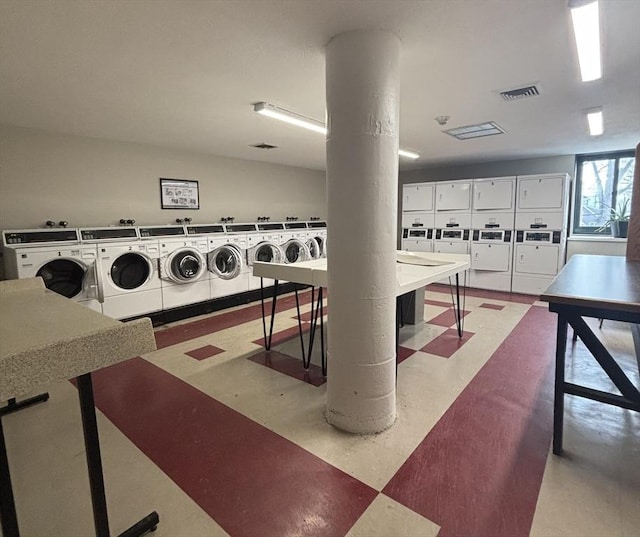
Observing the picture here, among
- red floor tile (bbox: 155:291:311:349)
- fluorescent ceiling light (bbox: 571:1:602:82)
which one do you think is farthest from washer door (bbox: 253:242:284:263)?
fluorescent ceiling light (bbox: 571:1:602:82)

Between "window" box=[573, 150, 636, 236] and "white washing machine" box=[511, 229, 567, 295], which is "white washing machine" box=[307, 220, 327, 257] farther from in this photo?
"window" box=[573, 150, 636, 236]

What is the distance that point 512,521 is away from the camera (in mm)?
1466

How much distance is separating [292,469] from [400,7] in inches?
95.4

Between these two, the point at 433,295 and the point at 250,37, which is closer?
the point at 250,37

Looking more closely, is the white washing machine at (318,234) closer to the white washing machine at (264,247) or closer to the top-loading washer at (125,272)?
the white washing machine at (264,247)

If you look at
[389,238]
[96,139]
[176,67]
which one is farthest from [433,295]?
[96,139]

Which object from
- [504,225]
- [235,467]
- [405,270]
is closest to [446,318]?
[405,270]

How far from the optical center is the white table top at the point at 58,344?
84 centimetres

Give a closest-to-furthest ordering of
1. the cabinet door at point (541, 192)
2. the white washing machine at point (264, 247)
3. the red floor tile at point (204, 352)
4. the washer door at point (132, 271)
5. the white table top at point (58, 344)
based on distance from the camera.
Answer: the white table top at point (58, 344), the red floor tile at point (204, 352), the washer door at point (132, 271), the white washing machine at point (264, 247), the cabinet door at point (541, 192)

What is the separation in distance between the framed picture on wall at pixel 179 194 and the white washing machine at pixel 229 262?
0.70 m

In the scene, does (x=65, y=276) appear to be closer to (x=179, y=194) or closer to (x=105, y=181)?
(x=105, y=181)

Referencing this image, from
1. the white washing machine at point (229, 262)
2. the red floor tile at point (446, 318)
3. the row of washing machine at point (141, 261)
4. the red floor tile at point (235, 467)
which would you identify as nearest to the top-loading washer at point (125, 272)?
the row of washing machine at point (141, 261)

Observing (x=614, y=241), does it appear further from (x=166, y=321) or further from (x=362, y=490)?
(x=166, y=321)

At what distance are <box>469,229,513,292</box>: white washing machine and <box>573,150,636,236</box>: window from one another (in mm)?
1538
